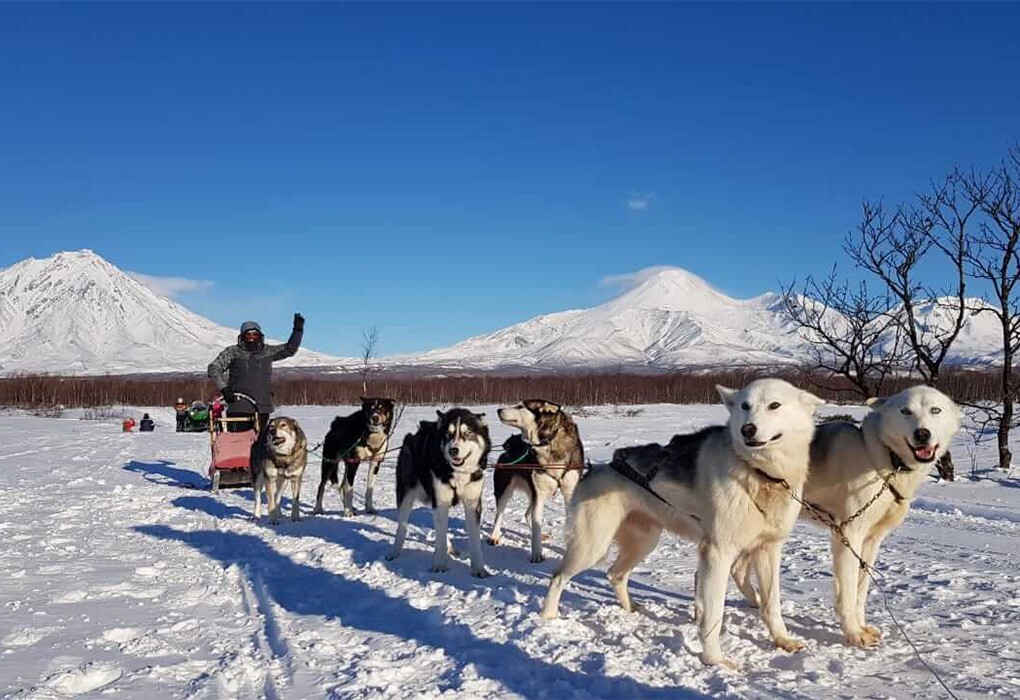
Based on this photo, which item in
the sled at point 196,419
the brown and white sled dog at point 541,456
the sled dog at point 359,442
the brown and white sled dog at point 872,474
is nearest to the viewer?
the brown and white sled dog at point 872,474

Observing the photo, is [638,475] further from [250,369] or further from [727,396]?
[250,369]

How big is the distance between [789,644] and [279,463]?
19.9 ft

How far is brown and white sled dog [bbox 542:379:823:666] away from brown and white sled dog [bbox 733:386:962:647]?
31 cm

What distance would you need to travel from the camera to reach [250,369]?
9.84 m

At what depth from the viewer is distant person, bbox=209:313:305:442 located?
9703 mm

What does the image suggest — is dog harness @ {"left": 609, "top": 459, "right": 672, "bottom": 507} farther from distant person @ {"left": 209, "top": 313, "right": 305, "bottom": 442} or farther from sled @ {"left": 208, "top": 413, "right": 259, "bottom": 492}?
sled @ {"left": 208, "top": 413, "right": 259, "bottom": 492}

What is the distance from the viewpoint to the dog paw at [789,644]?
3.93 meters

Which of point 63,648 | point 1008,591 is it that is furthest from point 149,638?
point 1008,591

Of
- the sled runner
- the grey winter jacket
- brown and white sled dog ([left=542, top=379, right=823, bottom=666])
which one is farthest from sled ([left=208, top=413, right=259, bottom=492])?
brown and white sled dog ([left=542, top=379, right=823, bottom=666])

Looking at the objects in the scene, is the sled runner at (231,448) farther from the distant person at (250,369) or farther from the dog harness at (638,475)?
the dog harness at (638,475)

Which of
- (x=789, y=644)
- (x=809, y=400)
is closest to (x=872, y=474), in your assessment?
(x=809, y=400)

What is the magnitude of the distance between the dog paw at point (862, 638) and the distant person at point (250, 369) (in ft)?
24.9

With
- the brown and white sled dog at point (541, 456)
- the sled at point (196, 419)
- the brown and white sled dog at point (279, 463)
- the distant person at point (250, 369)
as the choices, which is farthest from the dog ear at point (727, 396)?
the sled at point (196, 419)

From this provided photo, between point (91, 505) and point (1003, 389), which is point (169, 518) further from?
point (1003, 389)
